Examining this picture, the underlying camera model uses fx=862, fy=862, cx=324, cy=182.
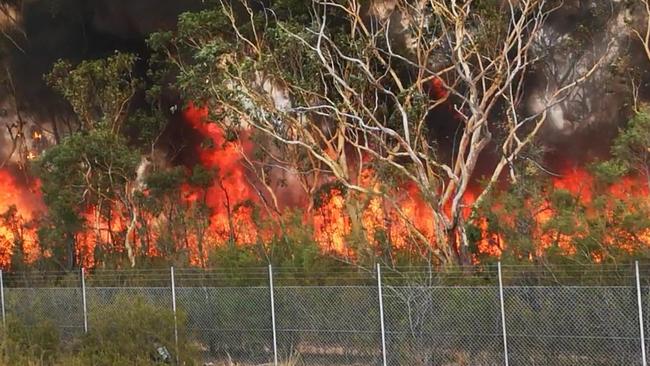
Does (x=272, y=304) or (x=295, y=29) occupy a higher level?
(x=295, y=29)

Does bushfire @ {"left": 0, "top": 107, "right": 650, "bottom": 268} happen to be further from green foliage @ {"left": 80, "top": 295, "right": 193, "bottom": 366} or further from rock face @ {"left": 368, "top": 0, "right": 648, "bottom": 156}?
green foliage @ {"left": 80, "top": 295, "right": 193, "bottom": 366}

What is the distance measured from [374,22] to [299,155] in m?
5.62

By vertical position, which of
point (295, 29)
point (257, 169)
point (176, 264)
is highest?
point (295, 29)

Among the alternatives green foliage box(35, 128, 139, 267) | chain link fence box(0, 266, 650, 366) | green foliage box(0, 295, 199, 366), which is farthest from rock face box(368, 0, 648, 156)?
green foliage box(0, 295, 199, 366)

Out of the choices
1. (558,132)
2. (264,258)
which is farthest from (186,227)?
(558,132)

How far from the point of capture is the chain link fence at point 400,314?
14859mm

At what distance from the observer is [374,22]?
87.4ft

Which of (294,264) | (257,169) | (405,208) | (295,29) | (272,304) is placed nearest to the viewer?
(272,304)

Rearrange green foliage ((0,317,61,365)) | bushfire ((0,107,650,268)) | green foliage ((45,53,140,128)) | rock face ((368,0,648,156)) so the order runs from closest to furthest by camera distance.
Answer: green foliage ((0,317,61,365)) → bushfire ((0,107,650,268)) → rock face ((368,0,648,156)) → green foliage ((45,53,140,128))

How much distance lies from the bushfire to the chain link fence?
1.59 m

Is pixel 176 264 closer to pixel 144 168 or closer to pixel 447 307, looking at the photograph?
pixel 144 168

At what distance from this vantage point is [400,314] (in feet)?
53.9

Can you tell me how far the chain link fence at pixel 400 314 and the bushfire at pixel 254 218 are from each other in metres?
1.59

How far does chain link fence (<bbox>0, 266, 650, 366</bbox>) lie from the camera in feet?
48.8
